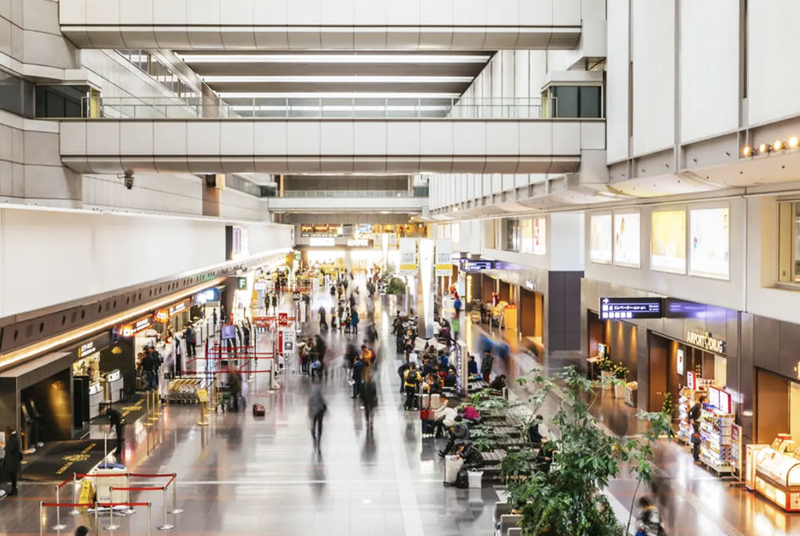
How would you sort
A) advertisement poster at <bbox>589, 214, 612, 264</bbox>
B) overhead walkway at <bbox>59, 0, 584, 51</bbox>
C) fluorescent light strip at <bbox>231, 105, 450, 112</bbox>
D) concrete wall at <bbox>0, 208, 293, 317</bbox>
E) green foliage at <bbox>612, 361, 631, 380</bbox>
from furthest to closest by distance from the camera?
advertisement poster at <bbox>589, 214, 612, 264</bbox> < green foliage at <bbox>612, 361, 631, 380</bbox> < fluorescent light strip at <bbox>231, 105, 450, 112</bbox> < overhead walkway at <bbox>59, 0, 584, 51</bbox> < concrete wall at <bbox>0, 208, 293, 317</bbox>

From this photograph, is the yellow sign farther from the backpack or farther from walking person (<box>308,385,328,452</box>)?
the backpack

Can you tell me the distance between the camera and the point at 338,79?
31781mm

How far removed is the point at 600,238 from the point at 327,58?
13.5 meters

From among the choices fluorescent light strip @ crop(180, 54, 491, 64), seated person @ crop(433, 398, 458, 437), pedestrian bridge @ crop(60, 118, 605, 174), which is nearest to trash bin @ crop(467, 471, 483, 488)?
→ seated person @ crop(433, 398, 458, 437)

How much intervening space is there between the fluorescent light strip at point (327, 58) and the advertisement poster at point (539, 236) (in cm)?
654

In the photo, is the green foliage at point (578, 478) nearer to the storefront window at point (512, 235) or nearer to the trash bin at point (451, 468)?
the trash bin at point (451, 468)

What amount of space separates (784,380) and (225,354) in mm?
19077

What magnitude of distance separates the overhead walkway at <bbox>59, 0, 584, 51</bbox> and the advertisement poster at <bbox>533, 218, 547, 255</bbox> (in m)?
11.5

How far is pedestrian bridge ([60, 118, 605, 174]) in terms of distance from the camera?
1612cm

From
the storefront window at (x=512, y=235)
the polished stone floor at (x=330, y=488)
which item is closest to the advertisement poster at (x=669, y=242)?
the polished stone floor at (x=330, y=488)

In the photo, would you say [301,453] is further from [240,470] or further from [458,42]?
[458,42]

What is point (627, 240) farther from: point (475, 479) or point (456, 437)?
point (475, 479)

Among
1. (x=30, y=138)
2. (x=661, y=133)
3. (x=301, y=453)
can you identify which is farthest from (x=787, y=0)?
(x=30, y=138)

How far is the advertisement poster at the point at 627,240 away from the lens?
59.8 ft
